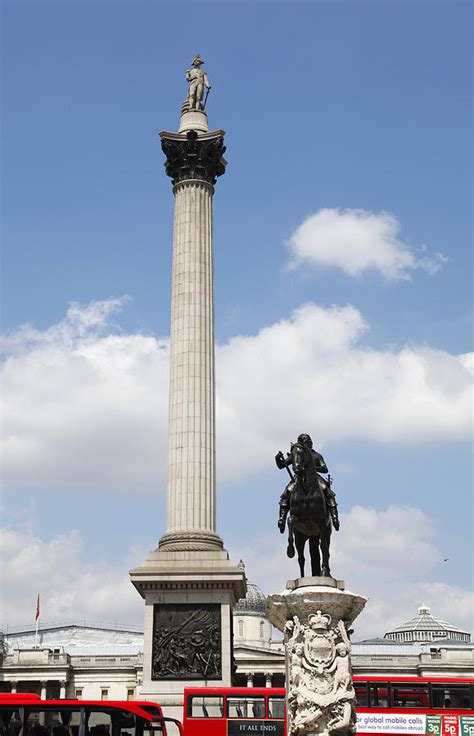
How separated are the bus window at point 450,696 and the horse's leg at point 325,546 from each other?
18687 millimetres

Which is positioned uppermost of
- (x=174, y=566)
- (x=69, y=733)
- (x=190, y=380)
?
(x=190, y=380)

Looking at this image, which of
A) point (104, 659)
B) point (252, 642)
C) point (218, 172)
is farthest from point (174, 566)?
point (252, 642)

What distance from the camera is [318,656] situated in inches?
579

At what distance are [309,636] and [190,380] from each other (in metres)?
26.9

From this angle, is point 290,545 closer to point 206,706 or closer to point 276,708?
point 276,708

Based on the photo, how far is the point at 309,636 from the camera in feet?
48.8

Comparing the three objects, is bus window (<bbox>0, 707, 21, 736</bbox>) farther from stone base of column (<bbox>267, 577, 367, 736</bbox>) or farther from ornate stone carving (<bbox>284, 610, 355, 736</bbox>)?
ornate stone carving (<bbox>284, 610, 355, 736</bbox>)

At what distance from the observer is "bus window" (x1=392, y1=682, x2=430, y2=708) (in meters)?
32.2

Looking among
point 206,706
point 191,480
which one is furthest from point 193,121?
point 206,706

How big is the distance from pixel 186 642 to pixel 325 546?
2044 centimetres

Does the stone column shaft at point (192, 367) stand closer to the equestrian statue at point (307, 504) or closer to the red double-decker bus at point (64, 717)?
the red double-decker bus at point (64, 717)

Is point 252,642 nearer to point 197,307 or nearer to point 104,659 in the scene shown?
point 104,659

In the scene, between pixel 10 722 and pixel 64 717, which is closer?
pixel 10 722

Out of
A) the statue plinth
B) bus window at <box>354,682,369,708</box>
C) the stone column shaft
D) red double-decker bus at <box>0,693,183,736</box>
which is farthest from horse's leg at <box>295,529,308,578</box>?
the statue plinth
